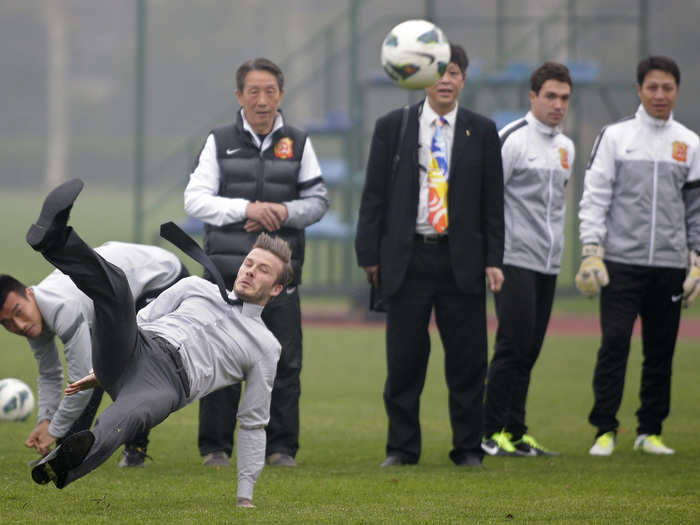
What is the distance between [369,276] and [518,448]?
1.46 meters

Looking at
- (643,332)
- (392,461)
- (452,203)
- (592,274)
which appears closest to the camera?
(452,203)

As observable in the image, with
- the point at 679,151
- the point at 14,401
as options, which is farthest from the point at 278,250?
the point at 679,151

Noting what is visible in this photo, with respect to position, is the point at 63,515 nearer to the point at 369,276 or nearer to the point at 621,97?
the point at 369,276

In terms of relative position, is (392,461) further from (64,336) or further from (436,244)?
(64,336)

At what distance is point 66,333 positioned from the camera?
578 centimetres

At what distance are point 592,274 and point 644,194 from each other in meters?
0.60

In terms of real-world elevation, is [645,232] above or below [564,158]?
below

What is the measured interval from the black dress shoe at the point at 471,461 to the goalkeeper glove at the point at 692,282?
1.55 metres

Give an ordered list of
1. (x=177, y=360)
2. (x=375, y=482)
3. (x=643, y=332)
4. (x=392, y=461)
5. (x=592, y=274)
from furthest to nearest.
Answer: (x=643, y=332) → (x=592, y=274) → (x=392, y=461) → (x=375, y=482) → (x=177, y=360)

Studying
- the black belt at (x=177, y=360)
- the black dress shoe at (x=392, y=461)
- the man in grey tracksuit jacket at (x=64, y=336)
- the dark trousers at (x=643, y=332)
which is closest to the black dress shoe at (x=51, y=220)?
the black belt at (x=177, y=360)

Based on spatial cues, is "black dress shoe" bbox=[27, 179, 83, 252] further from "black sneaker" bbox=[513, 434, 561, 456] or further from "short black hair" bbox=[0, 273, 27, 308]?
"black sneaker" bbox=[513, 434, 561, 456]

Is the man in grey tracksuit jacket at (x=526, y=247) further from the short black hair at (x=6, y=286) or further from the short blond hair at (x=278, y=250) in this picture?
the short black hair at (x=6, y=286)

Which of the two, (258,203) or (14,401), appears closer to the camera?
(258,203)

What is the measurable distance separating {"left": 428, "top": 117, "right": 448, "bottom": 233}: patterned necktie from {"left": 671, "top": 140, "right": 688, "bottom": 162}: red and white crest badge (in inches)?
57.6
